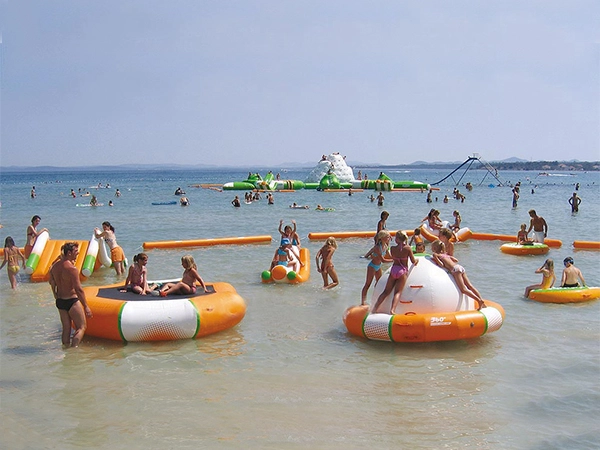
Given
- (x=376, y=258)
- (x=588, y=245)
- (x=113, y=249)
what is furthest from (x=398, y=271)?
(x=588, y=245)

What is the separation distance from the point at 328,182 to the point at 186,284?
38.6 m

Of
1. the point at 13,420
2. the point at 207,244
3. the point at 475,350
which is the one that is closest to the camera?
the point at 13,420

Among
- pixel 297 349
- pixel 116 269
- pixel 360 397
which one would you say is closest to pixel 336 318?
pixel 297 349

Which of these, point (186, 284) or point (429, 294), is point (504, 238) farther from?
point (186, 284)

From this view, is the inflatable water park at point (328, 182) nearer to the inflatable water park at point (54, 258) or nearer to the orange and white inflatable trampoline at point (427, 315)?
the inflatable water park at point (54, 258)

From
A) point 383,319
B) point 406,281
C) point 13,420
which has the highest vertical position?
point 406,281

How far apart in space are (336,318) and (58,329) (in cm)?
371

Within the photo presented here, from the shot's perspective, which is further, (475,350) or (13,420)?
(475,350)

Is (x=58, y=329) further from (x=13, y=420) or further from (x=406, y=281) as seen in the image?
(x=406, y=281)

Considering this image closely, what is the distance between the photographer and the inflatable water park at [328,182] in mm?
45031

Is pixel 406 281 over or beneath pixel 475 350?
over

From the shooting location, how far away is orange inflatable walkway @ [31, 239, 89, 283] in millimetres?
10867

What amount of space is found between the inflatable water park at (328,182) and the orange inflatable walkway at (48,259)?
32207 mm

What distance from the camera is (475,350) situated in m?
6.82
